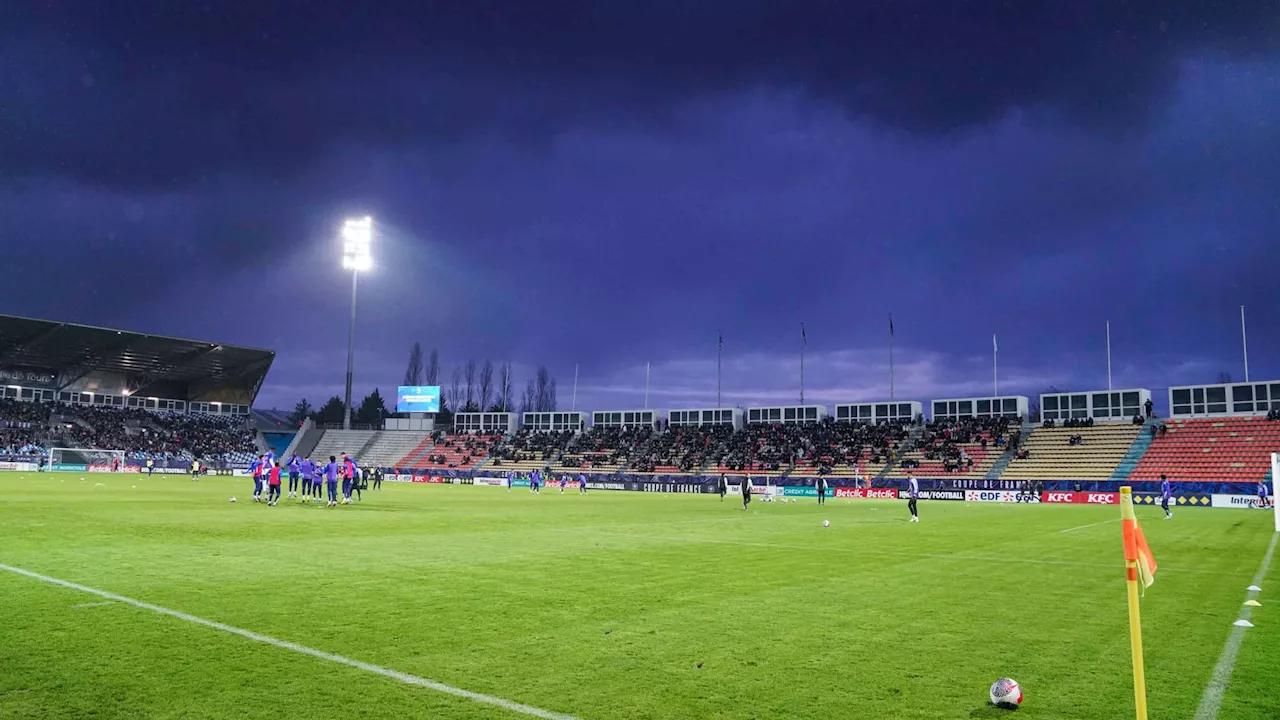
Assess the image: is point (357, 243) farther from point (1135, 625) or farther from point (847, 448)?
point (1135, 625)

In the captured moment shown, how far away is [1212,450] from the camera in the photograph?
173 ft

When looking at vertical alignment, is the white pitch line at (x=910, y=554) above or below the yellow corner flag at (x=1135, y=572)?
below

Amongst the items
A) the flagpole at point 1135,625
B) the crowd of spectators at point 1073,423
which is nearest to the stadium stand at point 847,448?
the crowd of spectators at point 1073,423

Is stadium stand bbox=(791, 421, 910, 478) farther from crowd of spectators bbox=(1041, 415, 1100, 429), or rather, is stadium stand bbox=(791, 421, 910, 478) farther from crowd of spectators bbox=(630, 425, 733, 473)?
crowd of spectators bbox=(1041, 415, 1100, 429)

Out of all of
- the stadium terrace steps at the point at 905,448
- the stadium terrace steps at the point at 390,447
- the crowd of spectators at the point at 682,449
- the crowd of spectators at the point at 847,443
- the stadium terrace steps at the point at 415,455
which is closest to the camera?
the stadium terrace steps at the point at 905,448

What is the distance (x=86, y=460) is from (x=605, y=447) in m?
47.8

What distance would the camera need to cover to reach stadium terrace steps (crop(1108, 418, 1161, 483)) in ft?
175

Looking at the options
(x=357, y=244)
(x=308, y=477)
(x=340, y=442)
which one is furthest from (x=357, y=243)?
(x=308, y=477)

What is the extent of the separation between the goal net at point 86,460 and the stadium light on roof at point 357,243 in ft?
87.1

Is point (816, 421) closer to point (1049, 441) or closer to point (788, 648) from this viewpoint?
point (1049, 441)

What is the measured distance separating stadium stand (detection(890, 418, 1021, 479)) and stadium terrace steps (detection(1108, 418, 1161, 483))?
26.7 feet

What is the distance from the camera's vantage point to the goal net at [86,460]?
67.6 meters

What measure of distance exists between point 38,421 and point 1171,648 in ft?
309

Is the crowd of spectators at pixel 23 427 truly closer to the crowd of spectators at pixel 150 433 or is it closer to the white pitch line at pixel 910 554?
the crowd of spectators at pixel 150 433
